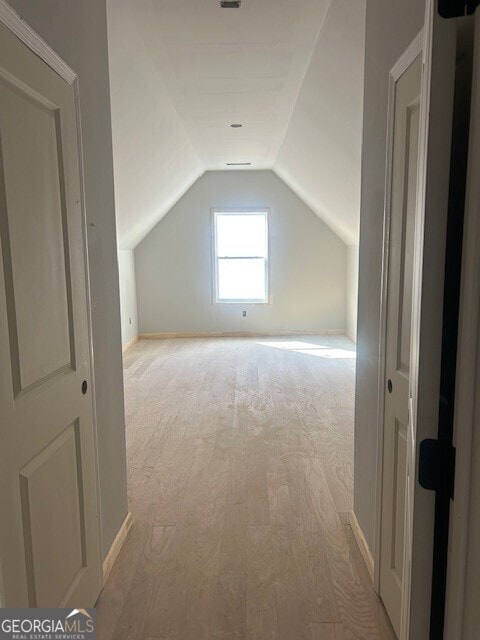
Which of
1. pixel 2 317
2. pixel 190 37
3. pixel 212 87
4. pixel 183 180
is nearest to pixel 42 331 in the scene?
pixel 2 317

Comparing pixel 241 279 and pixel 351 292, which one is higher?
pixel 241 279

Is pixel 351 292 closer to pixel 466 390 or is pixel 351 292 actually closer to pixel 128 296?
pixel 128 296

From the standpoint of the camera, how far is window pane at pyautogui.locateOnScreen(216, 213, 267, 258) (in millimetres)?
7852

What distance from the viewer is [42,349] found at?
142 cm

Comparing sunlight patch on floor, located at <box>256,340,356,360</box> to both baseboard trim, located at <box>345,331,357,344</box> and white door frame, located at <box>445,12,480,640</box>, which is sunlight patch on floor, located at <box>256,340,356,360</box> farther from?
white door frame, located at <box>445,12,480,640</box>

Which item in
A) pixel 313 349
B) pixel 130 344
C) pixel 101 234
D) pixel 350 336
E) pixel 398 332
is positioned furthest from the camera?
pixel 350 336

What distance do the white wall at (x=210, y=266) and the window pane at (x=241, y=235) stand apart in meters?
0.18

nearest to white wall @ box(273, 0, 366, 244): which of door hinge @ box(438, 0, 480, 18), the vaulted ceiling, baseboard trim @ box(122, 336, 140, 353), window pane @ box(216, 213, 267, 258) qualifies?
the vaulted ceiling

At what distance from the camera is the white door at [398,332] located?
1.53m

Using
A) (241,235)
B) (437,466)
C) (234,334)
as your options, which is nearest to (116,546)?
(437,466)

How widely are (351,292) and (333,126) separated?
150 inches

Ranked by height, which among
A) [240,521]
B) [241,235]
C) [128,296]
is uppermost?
[241,235]

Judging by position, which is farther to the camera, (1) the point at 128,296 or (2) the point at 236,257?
(2) the point at 236,257

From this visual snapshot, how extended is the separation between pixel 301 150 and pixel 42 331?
4579 millimetres
